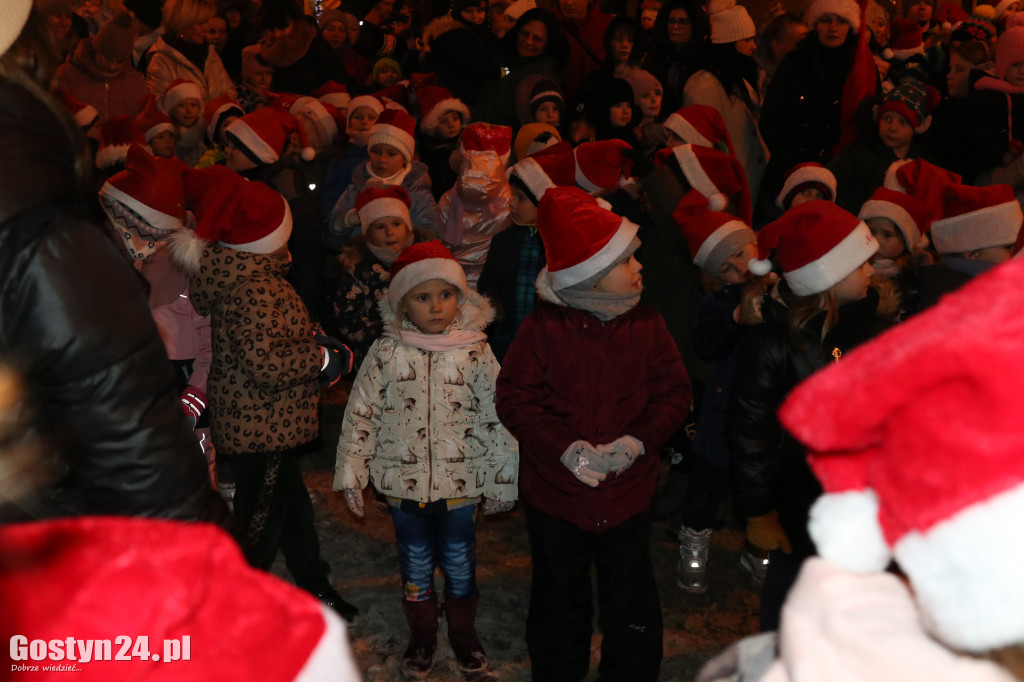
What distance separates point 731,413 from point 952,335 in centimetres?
240

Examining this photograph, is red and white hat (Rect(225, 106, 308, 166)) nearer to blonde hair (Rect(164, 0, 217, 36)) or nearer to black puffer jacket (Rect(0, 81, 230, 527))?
blonde hair (Rect(164, 0, 217, 36))

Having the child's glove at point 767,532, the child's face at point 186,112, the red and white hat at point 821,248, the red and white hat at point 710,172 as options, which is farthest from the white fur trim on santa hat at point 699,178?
the child's face at point 186,112

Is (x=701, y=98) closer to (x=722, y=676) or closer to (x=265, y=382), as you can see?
(x=265, y=382)

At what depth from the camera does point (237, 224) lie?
3.69m

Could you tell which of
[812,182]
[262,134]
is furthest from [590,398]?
[262,134]

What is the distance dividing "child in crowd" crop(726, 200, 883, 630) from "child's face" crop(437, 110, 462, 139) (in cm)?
434

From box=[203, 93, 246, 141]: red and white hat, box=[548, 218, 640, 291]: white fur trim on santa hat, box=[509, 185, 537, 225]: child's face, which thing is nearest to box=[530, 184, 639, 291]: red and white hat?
box=[548, 218, 640, 291]: white fur trim on santa hat

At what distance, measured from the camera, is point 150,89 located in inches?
318

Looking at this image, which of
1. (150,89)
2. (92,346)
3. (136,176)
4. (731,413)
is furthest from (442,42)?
(92,346)

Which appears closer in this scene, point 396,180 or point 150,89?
point 396,180

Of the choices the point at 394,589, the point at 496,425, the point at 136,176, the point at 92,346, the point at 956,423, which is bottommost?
the point at 394,589

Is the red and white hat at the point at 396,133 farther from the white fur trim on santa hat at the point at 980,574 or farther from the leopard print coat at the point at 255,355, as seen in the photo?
the white fur trim on santa hat at the point at 980,574

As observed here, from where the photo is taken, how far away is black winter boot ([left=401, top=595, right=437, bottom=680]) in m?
3.49

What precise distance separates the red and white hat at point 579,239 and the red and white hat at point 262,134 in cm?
330
